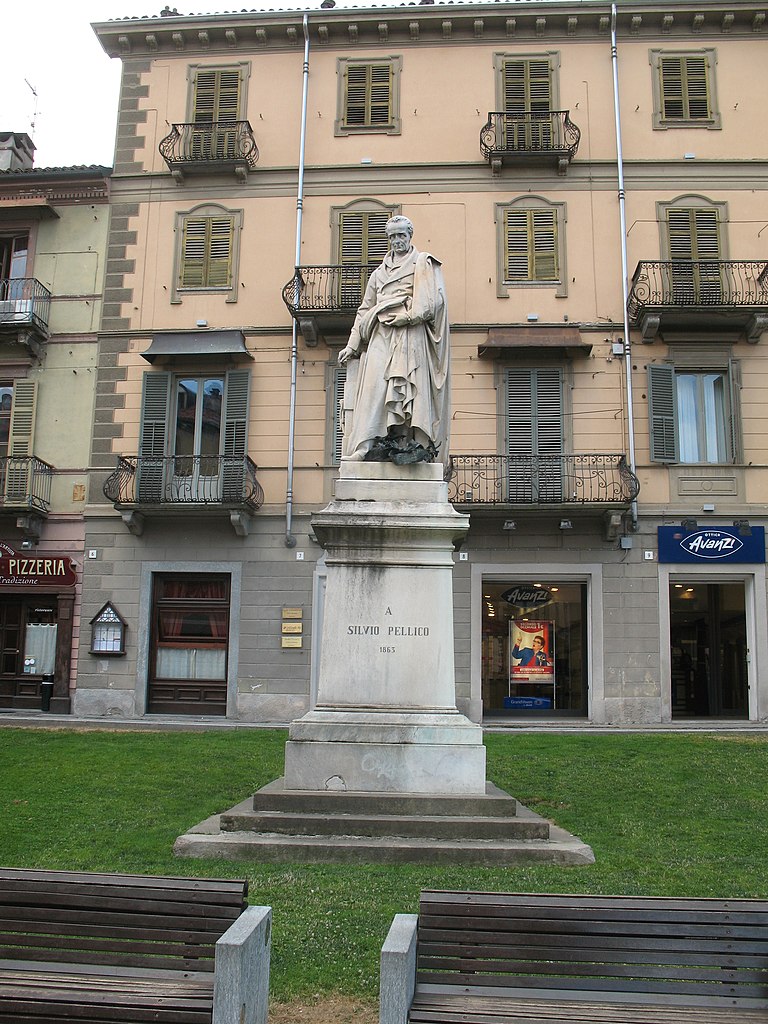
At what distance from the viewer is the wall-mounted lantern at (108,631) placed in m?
21.7

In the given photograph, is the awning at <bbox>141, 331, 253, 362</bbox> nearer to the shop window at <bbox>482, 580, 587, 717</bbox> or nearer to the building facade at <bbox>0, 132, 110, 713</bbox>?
the building facade at <bbox>0, 132, 110, 713</bbox>

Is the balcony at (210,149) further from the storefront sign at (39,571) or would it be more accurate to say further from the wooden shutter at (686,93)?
the wooden shutter at (686,93)

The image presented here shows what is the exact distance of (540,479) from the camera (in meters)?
21.0

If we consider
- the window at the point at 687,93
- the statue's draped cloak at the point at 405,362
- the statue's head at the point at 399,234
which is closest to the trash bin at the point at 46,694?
the statue's draped cloak at the point at 405,362

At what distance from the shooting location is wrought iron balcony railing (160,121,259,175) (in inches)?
896

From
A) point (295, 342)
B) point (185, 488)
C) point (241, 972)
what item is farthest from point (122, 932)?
point (295, 342)

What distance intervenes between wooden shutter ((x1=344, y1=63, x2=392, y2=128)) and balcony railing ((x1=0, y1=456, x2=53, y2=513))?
1101cm

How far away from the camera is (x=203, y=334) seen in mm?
22391

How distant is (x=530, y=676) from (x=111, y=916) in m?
18.8

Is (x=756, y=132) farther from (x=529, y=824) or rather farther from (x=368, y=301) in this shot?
(x=529, y=824)

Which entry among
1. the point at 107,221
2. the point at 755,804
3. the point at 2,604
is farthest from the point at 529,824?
the point at 107,221

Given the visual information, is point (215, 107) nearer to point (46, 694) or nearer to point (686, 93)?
point (686, 93)

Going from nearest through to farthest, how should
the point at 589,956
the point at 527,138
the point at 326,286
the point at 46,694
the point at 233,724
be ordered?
the point at 589,956 → the point at 233,724 → the point at 46,694 → the point at 326,286 → the point at 527,138

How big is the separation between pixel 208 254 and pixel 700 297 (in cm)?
1135
